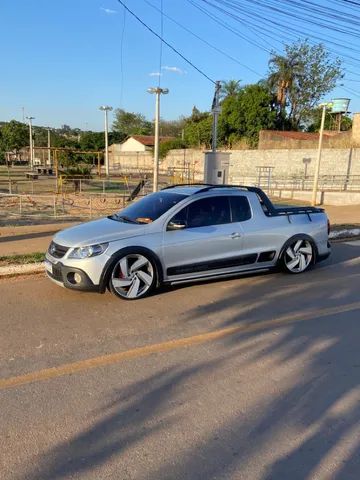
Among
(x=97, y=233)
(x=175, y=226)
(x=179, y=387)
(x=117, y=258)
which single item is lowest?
(x=179, y=387)

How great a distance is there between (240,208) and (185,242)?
122 centimetres

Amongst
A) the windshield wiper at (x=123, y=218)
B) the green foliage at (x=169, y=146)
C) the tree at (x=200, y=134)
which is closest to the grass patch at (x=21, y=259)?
the windshield wiper at (x=123, y=218)

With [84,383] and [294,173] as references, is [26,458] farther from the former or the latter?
[294,173]

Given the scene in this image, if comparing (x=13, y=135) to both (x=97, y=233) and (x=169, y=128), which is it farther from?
(x=97, y=233)

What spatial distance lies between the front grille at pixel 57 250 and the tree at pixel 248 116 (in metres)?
44.4

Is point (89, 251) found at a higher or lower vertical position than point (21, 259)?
higher

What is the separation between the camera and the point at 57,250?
5.83 meters

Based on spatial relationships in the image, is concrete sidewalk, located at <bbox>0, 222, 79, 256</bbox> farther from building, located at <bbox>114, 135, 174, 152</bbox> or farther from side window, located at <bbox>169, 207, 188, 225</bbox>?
building, located at <bbox>114, 135, 174, 152</bbox>

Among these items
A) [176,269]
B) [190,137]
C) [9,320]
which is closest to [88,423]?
[9,320]

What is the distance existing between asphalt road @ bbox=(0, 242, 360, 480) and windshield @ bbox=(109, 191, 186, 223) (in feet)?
3.93

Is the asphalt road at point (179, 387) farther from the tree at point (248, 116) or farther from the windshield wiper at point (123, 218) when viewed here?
the tree at point (248, 116)

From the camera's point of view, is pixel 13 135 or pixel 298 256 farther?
pixel 13 135

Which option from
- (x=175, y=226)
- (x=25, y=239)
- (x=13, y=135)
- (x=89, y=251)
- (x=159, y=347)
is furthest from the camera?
(x=13, y=135)

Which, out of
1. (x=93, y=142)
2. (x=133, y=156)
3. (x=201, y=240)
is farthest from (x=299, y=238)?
(x=93, y=142)
